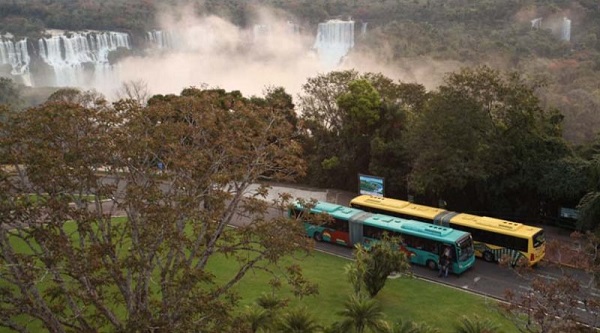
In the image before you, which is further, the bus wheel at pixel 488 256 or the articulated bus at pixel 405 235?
the bus wheel at pixel 488 256

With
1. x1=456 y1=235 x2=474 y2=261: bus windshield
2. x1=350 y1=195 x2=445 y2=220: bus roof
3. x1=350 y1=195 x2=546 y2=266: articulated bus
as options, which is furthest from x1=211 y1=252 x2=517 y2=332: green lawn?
x1=350 y1=195 x2=445 y2=220: bus roof

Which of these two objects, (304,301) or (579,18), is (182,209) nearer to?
(304,301)

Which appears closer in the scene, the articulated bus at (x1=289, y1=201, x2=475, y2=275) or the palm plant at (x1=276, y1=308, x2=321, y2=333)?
the palm plant at (x1=276, y1=308, x2=321, y2=333)

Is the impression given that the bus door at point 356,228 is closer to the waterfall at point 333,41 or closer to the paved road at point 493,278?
the paved road at point 493,278

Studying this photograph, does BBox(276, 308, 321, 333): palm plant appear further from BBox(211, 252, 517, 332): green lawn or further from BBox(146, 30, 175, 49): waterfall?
BBox(146, 30, 175, 49): waterfall

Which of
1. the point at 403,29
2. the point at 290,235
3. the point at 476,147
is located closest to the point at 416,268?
the point at 476,147

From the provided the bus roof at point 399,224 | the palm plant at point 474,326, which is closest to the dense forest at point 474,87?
the bus roof at point 399,224

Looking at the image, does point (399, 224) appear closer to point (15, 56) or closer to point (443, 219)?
point (443, 219)
